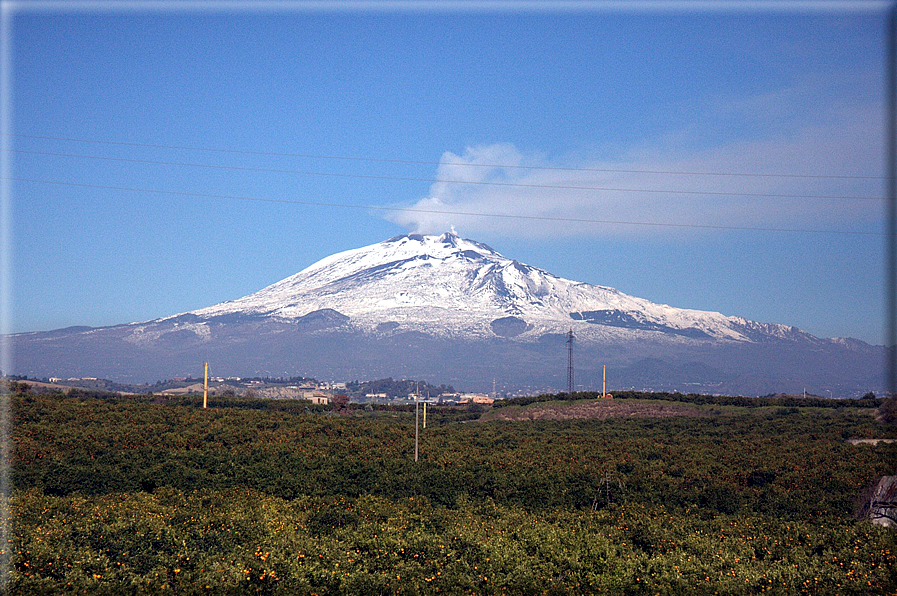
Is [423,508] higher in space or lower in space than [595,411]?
higher

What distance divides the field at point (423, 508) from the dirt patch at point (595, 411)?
1945cm

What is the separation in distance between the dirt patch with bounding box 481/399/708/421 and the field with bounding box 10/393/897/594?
1945 cm

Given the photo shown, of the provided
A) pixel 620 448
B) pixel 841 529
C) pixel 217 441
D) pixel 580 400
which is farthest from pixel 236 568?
pixel 580 400

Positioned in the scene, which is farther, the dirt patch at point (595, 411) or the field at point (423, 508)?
the dirt patch at point (595, 411)

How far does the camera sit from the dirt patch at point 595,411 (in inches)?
3051

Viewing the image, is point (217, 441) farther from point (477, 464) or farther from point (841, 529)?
point (841, 529)

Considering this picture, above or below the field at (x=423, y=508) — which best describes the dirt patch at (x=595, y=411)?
below

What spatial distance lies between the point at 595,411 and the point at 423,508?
51232 mm

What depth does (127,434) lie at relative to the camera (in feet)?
140

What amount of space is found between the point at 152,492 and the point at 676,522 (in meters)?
22.5

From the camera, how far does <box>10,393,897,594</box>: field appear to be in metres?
20.4

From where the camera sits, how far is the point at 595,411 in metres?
78.4

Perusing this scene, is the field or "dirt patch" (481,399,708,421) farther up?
the field

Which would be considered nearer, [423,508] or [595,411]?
[423,508]
